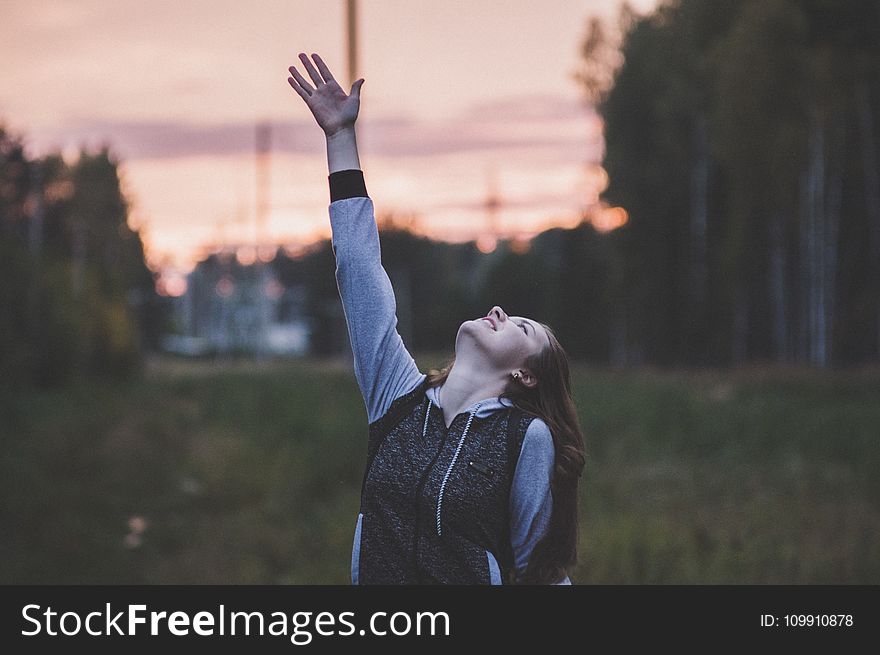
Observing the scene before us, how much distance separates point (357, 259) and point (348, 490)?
9313 millimetres

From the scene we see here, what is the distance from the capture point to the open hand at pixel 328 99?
280 centimetres

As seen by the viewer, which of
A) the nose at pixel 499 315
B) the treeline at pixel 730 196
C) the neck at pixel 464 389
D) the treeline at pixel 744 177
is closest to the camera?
the neck at pixel 464 389

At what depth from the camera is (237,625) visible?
3424mm

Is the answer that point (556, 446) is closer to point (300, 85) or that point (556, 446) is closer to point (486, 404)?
point (486, 404)

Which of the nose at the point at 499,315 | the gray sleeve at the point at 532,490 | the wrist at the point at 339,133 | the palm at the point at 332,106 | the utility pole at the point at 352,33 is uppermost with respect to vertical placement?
the utility pole at the point at 352,33

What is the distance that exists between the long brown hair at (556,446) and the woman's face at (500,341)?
0.09ft

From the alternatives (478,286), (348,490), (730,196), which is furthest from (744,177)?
(478,286)

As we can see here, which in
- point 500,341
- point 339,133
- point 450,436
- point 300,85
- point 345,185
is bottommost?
point 450,436

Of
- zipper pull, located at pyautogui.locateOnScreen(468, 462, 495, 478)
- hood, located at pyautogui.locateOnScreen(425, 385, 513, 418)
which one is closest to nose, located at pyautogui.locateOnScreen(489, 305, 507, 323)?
hood, located at pyautogui.locateOnScreen(425, 385, 513, 418)

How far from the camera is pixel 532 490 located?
2723 mm

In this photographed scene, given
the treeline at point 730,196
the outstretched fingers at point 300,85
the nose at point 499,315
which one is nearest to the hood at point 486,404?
the nose at point 499,315

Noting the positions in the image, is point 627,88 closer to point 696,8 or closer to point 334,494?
point 696,8

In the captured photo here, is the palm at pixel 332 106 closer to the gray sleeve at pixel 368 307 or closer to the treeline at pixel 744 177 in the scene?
the gray sleeve at pixel 368 307

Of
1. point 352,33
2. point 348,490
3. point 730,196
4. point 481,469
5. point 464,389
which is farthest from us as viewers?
point 730,196
